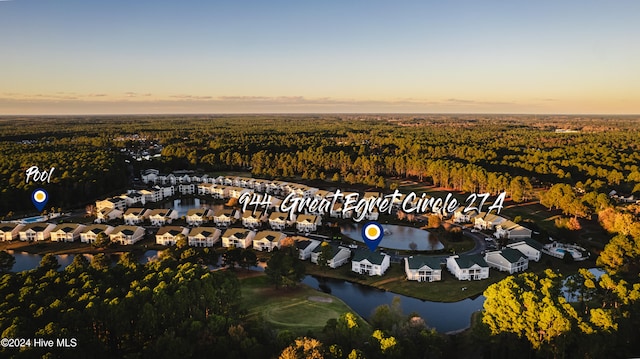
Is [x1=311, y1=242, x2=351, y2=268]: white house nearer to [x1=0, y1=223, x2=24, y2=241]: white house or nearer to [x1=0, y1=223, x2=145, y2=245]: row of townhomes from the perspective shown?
[x1=0, y1=223, x2=145, y2=245]: row of townhomes

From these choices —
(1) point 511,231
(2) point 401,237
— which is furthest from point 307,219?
(1) point 511,231

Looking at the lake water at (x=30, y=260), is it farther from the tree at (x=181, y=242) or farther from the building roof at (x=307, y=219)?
the building roof at (x=307, y=219)

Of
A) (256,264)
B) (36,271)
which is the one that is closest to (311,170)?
(256,264)

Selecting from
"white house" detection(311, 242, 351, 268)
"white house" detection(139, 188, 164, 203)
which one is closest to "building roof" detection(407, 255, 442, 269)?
"white house" detection(311, 242, 351, 268)

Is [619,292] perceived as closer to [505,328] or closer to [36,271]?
[505,328]

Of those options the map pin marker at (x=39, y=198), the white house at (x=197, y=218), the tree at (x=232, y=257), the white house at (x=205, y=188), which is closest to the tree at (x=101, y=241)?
the white house at (x=197, y=218)

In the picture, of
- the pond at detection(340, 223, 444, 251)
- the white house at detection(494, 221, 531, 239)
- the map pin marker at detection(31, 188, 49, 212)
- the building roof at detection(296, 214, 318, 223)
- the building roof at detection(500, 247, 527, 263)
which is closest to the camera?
the building roof at detection(500, 247, 527, 263)
